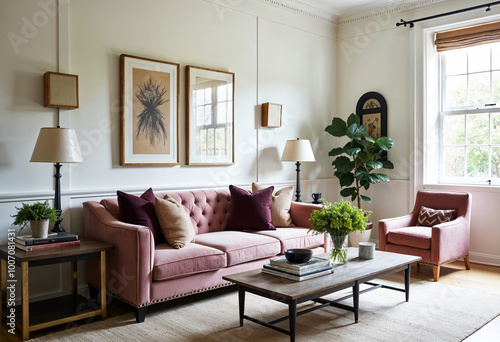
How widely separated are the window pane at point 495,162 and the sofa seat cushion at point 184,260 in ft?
10.7

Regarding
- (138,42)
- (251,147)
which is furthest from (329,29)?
(138,42)

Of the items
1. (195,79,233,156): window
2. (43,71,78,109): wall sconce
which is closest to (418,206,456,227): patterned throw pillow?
(195,79,233,156): window

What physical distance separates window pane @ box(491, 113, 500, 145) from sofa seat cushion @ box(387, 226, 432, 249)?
132 cm

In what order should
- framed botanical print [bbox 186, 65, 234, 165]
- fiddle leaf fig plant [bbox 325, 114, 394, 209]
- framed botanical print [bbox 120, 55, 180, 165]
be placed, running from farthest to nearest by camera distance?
fiddle leaf fig plant [bbox 325, 114, 394, 209] → framed botanical print [bbox 186, 65, 234, 165] → framed botanical print [bbox 120, 55, 180, 165]

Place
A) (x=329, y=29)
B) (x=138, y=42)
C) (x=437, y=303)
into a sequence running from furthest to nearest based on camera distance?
(x=329, y=29) → (x=138, y=42) → (x=437, y=303)

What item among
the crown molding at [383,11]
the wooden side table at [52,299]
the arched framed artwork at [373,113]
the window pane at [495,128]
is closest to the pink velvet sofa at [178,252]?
the wooden side table at [52,299]

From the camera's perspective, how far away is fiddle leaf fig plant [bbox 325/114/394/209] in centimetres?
541

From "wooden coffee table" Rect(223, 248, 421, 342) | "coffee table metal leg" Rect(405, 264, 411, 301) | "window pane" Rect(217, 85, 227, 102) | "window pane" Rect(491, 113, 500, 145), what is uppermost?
"window pane" Rect(217, 85, 227, 102)

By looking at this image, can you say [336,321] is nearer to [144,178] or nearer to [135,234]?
[135,234]

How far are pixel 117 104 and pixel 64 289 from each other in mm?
1609

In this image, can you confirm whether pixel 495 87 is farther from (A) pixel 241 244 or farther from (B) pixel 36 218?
(B) pixel 36 218

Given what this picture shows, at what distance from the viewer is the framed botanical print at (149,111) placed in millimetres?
4133

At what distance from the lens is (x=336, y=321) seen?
3281 millimetres

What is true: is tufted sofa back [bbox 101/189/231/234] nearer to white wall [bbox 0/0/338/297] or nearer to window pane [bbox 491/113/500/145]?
white wall [bbox 0/0/338/297]
